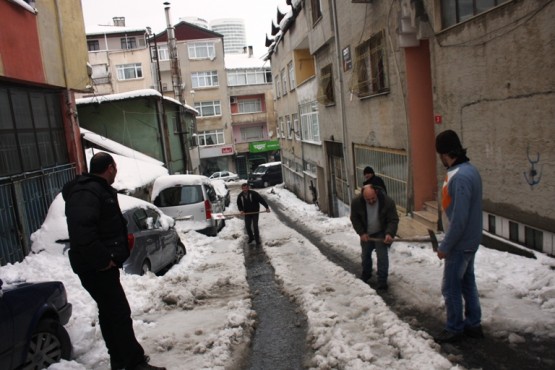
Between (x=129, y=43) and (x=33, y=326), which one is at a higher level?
(x=129, y=43)

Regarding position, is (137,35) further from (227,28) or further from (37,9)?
(227,28)

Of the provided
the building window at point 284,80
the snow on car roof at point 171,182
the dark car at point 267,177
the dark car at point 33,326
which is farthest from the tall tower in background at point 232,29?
the dark car at point 33,326

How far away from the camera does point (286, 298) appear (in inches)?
250

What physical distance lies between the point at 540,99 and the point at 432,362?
3525 mm

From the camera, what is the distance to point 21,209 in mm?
8461

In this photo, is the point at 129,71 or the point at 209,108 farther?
the point at 209,108

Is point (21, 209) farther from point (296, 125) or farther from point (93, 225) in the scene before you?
point (296, 125)

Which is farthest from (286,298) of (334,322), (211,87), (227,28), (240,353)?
(227,28)

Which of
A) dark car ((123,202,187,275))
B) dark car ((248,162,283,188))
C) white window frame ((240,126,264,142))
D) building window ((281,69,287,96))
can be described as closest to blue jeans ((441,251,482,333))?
dark car ((123,202,187,275))

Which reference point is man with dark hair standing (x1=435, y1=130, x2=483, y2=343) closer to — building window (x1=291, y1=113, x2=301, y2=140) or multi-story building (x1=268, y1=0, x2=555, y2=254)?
multi-story building (x1=268, y1=0, x2=555, y2=254)

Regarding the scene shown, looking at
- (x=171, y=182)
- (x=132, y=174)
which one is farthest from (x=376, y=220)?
(x=132, y=174)

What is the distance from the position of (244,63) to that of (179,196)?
38284 mm

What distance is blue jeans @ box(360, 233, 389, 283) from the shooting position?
6133 mm

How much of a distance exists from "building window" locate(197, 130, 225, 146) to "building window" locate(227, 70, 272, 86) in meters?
5.59
